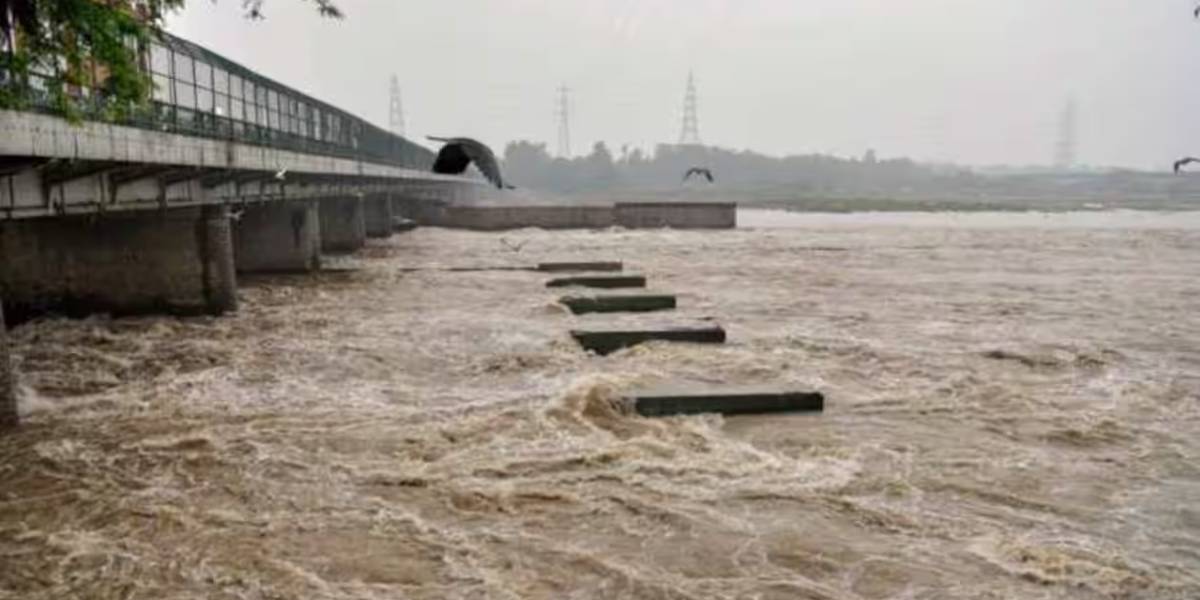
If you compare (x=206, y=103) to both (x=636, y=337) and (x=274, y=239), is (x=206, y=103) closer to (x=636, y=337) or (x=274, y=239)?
(x=636, y=337)

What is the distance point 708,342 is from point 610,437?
28.2ft

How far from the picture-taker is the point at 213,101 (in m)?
25.8

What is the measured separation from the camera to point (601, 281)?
34.0 m

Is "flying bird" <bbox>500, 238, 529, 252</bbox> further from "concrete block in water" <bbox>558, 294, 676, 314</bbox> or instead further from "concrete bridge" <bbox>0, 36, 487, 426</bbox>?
"concrete block in water" <bbox>558, 294, 676, 314</bbox>

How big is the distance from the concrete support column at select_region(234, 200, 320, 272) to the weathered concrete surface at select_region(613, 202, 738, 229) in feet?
148

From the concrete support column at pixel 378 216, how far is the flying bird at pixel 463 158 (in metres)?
49.4

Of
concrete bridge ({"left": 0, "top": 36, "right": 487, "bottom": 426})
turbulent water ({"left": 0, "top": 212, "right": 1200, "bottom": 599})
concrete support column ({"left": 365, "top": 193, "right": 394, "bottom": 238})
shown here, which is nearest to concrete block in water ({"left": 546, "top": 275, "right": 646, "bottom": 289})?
turbulent water ({"left": 0, "top": 212, "right": 1200, "bottom": 599})

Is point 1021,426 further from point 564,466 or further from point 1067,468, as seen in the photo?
point 564,466

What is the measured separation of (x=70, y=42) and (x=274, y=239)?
92.6 ft

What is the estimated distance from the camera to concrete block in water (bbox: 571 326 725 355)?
71.8 feet

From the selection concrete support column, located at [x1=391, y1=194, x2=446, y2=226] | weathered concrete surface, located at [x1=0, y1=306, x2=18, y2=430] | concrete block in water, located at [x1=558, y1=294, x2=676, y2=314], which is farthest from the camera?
concrete support column, located at [x1=391, y1=194, x2=446, y2=226]

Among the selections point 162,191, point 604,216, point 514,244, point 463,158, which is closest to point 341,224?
point 514,244

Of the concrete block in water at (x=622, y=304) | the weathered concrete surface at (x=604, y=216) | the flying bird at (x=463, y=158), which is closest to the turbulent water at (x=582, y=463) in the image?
the concrete block in water at (x=622, y=304)

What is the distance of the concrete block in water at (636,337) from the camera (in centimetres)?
2188
